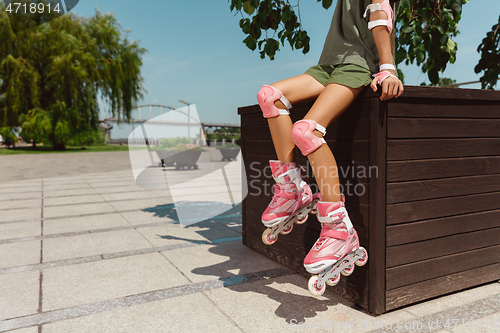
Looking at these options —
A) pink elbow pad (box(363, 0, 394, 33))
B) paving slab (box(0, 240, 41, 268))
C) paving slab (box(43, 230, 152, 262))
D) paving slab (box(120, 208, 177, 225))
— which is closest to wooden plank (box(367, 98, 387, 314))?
pink elbow pad (box(363, 0, 394, 33))

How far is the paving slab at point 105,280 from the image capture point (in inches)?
110

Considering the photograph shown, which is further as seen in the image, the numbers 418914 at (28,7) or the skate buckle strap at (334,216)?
the numbers 418914 at (28,7)

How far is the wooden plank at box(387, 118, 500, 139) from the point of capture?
7.82ft

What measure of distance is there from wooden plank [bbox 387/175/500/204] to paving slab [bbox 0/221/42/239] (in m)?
4.65

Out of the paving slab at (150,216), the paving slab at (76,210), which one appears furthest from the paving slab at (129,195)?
the paving slab at (150,216)

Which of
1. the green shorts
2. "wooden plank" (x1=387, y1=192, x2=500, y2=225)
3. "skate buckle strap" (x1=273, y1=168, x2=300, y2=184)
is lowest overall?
"wooden plank" (x1=387, y1=192, x2=500, y2=225)

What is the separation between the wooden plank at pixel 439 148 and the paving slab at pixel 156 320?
160cm

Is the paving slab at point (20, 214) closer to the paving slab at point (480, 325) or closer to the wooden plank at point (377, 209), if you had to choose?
the wooden plank at point (377, 209)

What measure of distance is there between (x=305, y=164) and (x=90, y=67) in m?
32.1

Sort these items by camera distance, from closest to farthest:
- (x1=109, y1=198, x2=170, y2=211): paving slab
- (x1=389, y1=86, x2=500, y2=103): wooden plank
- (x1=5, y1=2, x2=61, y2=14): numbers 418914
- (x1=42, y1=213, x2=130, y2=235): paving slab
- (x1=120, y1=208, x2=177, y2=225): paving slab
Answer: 1. (x1=389, y1=86, x2=500, y2=103): wooden plank
2. (x1=42, y1=213, x2=130, y2=235): paving slab
3. (x1=120, y1=208, x2=177, y2=225): paving slab
4. (x1=109, y1=198, x2=170, y2=211): paving slab
5. (x1=5, y1=2, x2=61, y2=14): numbers 418914

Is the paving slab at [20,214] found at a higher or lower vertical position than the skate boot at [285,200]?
lower

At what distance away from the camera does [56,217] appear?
5.95 meters

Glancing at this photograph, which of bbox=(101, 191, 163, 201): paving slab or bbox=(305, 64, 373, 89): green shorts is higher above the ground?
bbox=(305, 64, 373, 89): green shorts

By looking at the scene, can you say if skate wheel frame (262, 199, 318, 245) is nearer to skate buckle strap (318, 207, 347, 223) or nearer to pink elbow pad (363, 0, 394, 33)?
skate buckle strap (318, 207, 347, 223)
